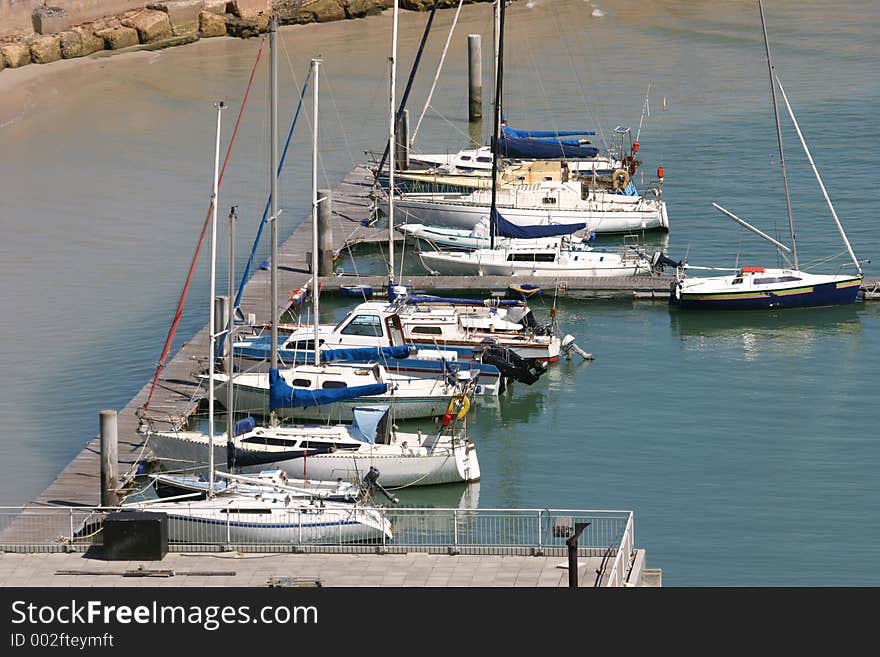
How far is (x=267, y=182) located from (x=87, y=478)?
101 feet

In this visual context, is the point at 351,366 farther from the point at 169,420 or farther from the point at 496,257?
the point at 496,257

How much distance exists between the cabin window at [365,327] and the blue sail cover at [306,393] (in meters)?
3.62

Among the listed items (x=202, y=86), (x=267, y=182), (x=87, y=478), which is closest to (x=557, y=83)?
(x=202, y=86)

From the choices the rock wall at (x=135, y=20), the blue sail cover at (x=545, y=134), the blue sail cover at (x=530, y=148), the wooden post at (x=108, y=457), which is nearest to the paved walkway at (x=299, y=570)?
the wooden post at (x=108, y=457)

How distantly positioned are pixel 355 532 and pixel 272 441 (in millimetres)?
5550

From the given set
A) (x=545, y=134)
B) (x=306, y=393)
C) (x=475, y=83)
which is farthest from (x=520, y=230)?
(x=475, y=83)

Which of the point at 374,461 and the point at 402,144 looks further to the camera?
the point at 402,144

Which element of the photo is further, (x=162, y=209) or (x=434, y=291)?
(x=162, y=209)

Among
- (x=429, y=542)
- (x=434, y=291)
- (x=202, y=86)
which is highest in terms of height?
(x=202, y=86)

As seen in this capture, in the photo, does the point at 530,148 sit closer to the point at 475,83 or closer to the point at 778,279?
the point at 778,279

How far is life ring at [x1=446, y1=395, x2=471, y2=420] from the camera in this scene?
139ft

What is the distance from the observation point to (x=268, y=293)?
179 feet

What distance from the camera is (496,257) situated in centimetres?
5797

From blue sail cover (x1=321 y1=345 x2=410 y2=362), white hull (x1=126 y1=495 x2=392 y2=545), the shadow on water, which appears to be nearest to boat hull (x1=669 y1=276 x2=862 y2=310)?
the shadow on water
